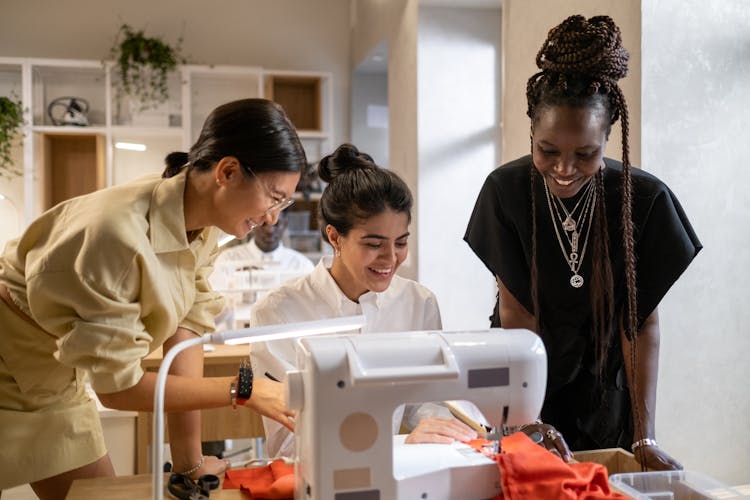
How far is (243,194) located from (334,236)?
1.62ft

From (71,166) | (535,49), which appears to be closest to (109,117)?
(71,166)

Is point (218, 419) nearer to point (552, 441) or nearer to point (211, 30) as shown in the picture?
point (552, 441)

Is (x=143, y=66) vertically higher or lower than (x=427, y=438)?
higher

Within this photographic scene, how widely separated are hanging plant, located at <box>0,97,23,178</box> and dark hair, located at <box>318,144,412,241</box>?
12.2 feet

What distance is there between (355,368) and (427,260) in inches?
116

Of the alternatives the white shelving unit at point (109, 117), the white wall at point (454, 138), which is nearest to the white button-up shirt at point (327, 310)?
the white wall at point (454, 138)

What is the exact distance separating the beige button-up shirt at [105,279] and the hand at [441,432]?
504 millimetres

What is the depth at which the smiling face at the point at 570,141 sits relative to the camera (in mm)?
1324

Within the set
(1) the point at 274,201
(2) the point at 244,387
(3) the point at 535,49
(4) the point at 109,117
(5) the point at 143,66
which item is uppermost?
(5) the point at 143,66

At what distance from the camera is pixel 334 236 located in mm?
1864

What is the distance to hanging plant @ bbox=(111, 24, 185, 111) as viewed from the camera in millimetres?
4980

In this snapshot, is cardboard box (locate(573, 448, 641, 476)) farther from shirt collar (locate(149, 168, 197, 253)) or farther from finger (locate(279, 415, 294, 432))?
shirt collar (locate(149, 168, 197, 253))

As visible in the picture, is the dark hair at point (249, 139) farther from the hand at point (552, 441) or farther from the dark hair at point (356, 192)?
the hand at point (552, 441)

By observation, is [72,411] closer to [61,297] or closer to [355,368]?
[61,297]
